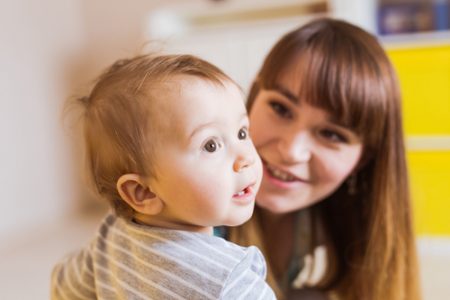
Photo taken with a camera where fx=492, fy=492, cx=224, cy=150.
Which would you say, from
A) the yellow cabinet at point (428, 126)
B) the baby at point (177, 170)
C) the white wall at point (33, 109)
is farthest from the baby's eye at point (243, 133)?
the white wall at point (33, 109)

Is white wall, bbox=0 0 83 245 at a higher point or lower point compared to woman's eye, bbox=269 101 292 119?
lower

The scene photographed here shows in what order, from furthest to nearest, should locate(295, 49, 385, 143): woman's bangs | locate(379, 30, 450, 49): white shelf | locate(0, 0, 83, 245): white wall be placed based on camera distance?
locate(0, 0, 83, 245): white wall, locate(379, 30, 450, 49): white shelf, locate(295, 49, 385, 143): woman's bangs

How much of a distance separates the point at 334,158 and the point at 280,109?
11 cm

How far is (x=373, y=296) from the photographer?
84cm

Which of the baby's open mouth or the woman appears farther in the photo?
the woman

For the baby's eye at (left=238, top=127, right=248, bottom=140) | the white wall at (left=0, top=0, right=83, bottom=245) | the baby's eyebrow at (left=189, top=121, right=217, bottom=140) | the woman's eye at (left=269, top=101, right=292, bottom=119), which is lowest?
the white wall at (left=0, top=0, right=83, bottom=245)

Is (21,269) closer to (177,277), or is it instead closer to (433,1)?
(177,277)

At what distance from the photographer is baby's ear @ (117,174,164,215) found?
1.43 feet

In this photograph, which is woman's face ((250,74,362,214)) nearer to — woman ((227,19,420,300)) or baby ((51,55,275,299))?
woman ((227,19,420,300))

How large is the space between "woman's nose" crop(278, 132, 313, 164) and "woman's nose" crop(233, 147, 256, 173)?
254 millimetres

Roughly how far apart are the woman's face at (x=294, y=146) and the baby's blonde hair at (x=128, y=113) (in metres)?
0.26

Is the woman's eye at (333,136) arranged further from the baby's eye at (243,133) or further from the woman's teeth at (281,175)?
the baby's eye at (243,133)

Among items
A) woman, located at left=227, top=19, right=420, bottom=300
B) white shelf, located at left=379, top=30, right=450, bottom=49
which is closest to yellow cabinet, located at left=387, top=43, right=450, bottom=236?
white shelf, located at left=379, top=30, right=450, bottom=49

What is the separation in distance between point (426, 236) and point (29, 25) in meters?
1.37
